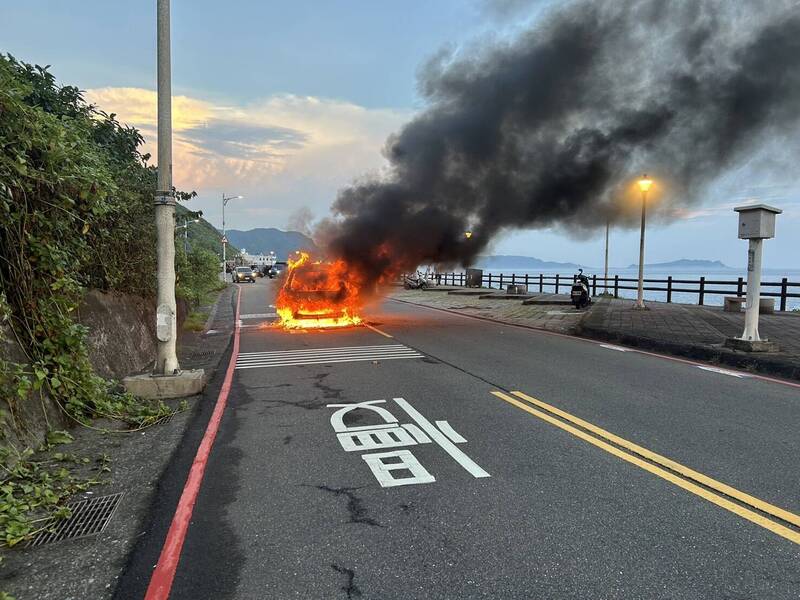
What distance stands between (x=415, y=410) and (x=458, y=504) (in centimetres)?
220

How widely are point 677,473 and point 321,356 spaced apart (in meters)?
6.44

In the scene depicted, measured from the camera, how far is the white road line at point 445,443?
3975 millimetres

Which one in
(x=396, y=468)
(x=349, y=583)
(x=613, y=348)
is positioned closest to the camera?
(x=349, y=583)

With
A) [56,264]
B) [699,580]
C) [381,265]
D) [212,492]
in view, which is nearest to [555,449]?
[699,580]

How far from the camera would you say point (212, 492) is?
144 inches

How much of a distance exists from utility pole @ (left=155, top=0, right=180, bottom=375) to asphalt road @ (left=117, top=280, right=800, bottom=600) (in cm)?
107

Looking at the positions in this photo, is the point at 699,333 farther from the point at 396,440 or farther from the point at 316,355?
the point at 396,440

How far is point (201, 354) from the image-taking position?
965 centimetres

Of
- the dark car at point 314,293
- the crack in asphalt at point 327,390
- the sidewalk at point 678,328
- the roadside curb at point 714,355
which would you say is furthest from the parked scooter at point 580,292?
the crack in asphalt at point 327,390

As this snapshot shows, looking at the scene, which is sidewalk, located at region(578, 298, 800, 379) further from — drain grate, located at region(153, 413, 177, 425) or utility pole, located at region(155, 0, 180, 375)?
utility pole, located at region(155, 0, 180, 375)

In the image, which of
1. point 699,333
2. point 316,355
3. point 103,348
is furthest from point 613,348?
point 103,348

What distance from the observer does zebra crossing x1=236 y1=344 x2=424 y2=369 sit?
8.74m

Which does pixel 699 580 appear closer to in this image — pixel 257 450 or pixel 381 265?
pixel 257 450

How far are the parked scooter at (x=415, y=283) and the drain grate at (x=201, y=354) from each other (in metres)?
26.1
